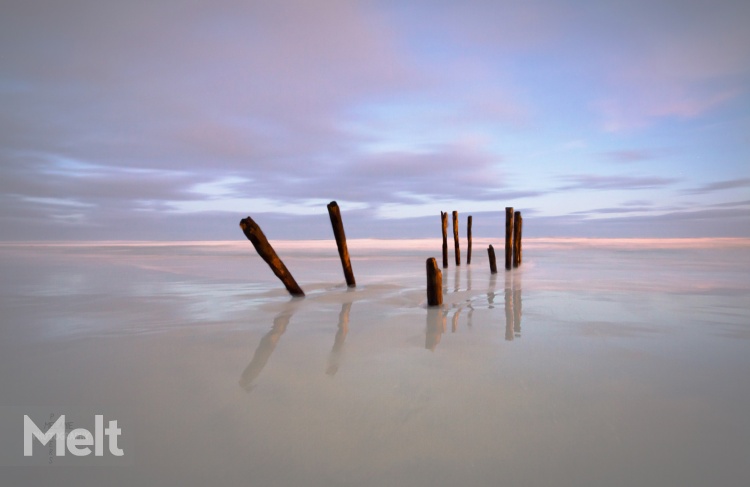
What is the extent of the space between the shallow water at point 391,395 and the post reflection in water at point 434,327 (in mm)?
49

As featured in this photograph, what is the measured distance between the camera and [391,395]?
3.12 meters

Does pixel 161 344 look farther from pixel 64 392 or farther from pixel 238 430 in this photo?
pixel 238 430

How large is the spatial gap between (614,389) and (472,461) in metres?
1.67

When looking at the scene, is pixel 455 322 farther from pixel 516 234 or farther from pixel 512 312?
pixel 516 234

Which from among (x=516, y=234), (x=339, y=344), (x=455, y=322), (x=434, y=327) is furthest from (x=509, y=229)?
(x=339, y=344)

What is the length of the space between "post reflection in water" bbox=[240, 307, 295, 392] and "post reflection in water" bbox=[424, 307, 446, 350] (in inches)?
68.9

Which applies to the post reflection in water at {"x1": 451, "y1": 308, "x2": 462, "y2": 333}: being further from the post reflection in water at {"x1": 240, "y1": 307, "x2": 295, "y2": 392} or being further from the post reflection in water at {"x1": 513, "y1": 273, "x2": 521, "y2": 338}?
the post reflection in water at {"x1": 240, "y1": 307, "x2": 295, "y2": 392}

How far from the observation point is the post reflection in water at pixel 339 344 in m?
3.80

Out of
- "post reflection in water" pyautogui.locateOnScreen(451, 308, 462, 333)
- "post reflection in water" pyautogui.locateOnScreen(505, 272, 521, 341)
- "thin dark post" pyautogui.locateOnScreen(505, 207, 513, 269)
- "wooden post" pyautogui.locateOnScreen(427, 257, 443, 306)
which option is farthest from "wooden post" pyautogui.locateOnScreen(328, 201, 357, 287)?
"thin dark post" pyautogui.locateOnScreen(505, 207, 513, 269)

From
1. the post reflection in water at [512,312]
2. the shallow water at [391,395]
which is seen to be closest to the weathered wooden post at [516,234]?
the post reflection in water at [512,312]

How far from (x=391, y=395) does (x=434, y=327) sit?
2.41 metres

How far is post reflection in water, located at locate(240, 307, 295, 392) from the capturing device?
3.48 meters

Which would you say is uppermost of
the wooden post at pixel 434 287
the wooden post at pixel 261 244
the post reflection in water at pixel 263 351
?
the wooden post at pixel 261 244

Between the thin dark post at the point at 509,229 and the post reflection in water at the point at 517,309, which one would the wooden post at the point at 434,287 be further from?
the thin dark post at the point at 509,229
